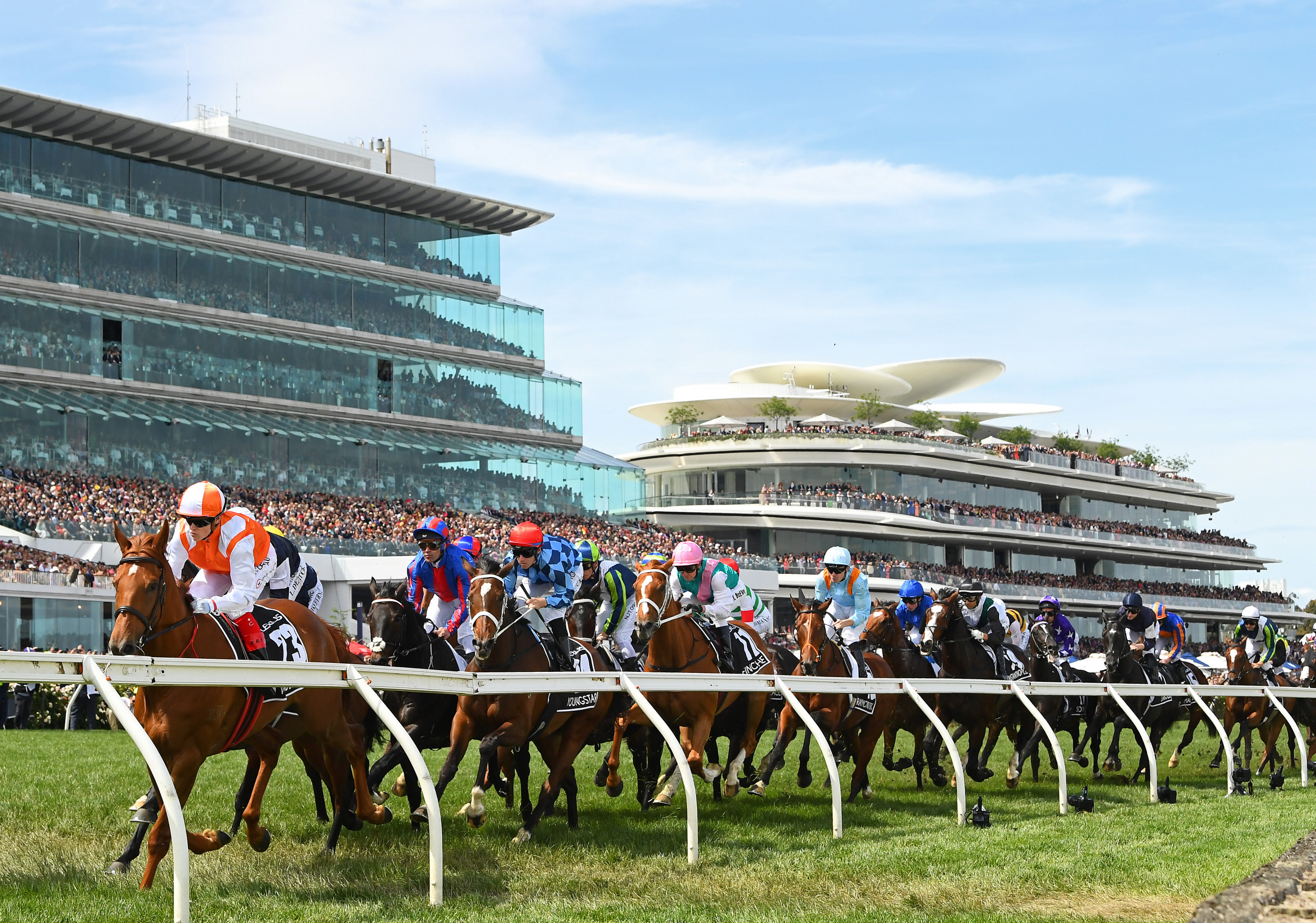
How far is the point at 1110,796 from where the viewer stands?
43.9 feet

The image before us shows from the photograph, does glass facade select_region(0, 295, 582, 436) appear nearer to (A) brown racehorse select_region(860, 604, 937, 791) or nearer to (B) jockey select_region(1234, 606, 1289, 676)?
(A) brown racehorse select_region(860, 604, 937, 791)

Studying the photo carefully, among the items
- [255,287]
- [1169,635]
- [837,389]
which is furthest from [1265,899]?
[837,389]

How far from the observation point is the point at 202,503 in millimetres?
7906

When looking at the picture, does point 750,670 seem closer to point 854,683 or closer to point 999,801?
point 854,683

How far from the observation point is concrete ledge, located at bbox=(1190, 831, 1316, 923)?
5.55 meters

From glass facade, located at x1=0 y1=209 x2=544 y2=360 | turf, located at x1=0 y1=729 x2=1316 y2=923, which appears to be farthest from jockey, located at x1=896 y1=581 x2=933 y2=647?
glass facade, located at x1=0 y1=209 x2=544 y2=360

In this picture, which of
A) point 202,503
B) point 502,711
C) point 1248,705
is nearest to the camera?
point 202,503

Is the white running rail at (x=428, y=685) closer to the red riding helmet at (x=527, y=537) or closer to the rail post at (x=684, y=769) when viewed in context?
the rail post at (x=684, y=769)

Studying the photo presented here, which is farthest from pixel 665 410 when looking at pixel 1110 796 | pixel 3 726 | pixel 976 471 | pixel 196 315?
pixel 1110 796

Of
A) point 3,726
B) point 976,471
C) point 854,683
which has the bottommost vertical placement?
point 3,726

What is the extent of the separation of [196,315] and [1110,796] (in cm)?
3642

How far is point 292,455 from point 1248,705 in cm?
3397

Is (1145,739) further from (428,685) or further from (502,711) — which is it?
(428,685)

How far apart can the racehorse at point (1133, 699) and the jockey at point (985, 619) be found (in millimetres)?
1049
